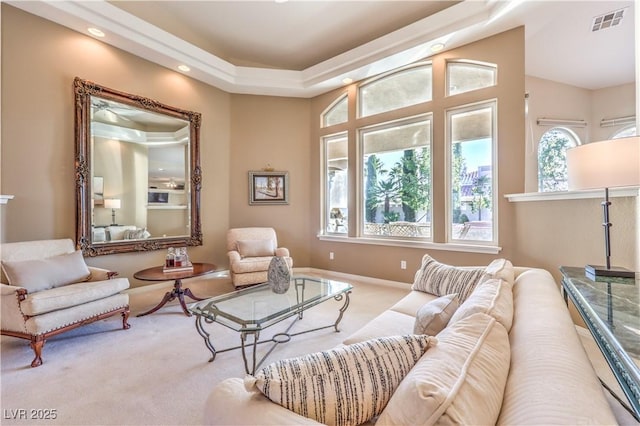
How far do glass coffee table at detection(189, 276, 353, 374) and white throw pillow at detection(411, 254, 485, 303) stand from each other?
2.30 feet

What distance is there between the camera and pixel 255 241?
4289 millimetres

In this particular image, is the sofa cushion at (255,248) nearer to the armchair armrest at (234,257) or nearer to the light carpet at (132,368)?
the armchair armrest at (234,257)

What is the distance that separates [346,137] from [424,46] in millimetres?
1757

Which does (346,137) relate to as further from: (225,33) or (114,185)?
(114,185)

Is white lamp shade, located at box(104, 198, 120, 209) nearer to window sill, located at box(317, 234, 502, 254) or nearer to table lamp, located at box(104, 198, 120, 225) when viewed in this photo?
table lamp, located at box(104, 198, 120, 225)

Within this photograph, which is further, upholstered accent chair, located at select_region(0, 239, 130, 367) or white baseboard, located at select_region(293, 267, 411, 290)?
white baseboard, located at select_region(293, 267, 411, 290)

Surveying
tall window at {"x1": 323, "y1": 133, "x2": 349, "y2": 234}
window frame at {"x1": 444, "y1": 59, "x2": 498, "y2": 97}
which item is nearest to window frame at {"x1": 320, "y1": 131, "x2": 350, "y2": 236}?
tall window at {"x1": 323, "y1": 133, "x2": 349, "y2": 234}

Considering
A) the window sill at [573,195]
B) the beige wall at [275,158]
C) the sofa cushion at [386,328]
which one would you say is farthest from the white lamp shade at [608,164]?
the beige wall at [275,158]

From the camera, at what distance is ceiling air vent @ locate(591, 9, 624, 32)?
10.4ft

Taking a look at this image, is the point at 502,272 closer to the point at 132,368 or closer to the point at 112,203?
the point at 132,368

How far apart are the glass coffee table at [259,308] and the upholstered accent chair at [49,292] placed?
984 millimetres

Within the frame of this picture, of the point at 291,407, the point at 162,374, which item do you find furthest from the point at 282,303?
the point at 291,407

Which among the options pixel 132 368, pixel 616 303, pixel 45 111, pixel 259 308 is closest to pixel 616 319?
pixel 616 303

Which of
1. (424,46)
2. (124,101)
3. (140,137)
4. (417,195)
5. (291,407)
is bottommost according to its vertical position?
(291,407)
